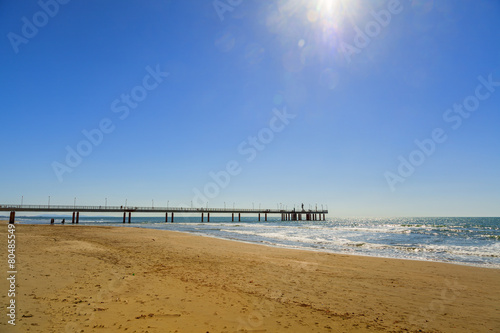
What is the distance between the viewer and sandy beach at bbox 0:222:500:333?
18.8 feet

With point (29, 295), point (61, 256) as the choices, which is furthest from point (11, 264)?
point (29, 295)

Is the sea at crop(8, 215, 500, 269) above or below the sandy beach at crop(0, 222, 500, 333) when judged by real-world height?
below

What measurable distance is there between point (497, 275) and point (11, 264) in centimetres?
2065

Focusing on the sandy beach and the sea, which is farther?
the sea

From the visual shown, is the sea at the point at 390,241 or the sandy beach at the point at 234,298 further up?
the sandy beach at the point at 234,298

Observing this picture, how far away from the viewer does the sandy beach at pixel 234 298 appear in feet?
18.8

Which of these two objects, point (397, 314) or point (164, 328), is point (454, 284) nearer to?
point (397, 314)

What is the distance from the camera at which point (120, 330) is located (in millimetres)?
5148

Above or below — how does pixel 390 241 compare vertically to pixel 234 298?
below

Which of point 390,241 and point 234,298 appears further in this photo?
point 390,241

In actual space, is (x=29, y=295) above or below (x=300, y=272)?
above

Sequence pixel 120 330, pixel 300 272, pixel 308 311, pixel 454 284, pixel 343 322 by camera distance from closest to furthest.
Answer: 1. pixel 120 330
2. pixel 343 322
3. pixel 308 311
4. pixel 454 284
5. pixel 300 272

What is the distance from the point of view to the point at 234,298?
7664 millimetres

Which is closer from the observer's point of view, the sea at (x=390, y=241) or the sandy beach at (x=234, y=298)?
the sandy beach at (x=234, y=298)
